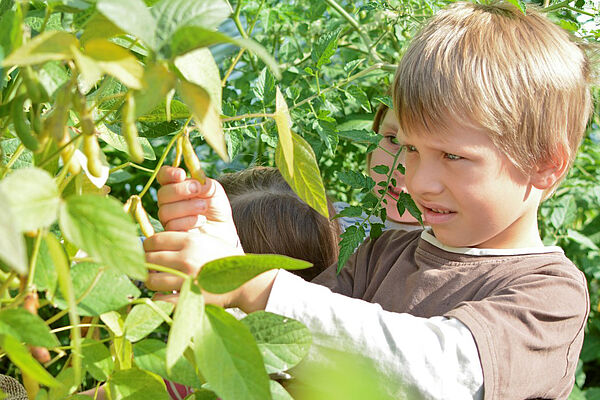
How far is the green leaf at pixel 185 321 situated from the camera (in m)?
0.37

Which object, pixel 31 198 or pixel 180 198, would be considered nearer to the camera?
pixel 31 198

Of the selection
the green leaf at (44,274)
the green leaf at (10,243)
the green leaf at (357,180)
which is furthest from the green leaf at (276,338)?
the green leaf at (357,180)

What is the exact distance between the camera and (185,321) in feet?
1.26

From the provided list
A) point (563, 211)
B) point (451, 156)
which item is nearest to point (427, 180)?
point (451, 156)

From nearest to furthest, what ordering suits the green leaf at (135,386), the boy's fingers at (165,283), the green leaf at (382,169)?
the green leaf at (135,386), the boy's fingers at (165,283), the green leaf at (382,169)

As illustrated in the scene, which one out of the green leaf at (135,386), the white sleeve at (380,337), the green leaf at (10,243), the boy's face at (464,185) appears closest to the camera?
the green leaf at (10,243)

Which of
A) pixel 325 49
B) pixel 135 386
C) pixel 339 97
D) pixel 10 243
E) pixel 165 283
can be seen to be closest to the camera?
pixel 10 243

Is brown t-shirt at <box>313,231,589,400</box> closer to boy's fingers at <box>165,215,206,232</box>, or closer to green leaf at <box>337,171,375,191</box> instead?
green leaf at <box>337,171,375,191</box>

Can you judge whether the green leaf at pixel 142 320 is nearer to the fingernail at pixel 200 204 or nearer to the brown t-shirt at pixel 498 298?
the fingernail at pixel 200 204

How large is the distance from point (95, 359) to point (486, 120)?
65 centimetres

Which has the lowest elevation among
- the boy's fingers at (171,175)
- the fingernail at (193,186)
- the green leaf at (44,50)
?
the fingernail at (193,186)

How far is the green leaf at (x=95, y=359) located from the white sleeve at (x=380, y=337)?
246 mm

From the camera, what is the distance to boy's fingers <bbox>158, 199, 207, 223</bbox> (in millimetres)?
694

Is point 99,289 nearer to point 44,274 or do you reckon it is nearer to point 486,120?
point 44,274
